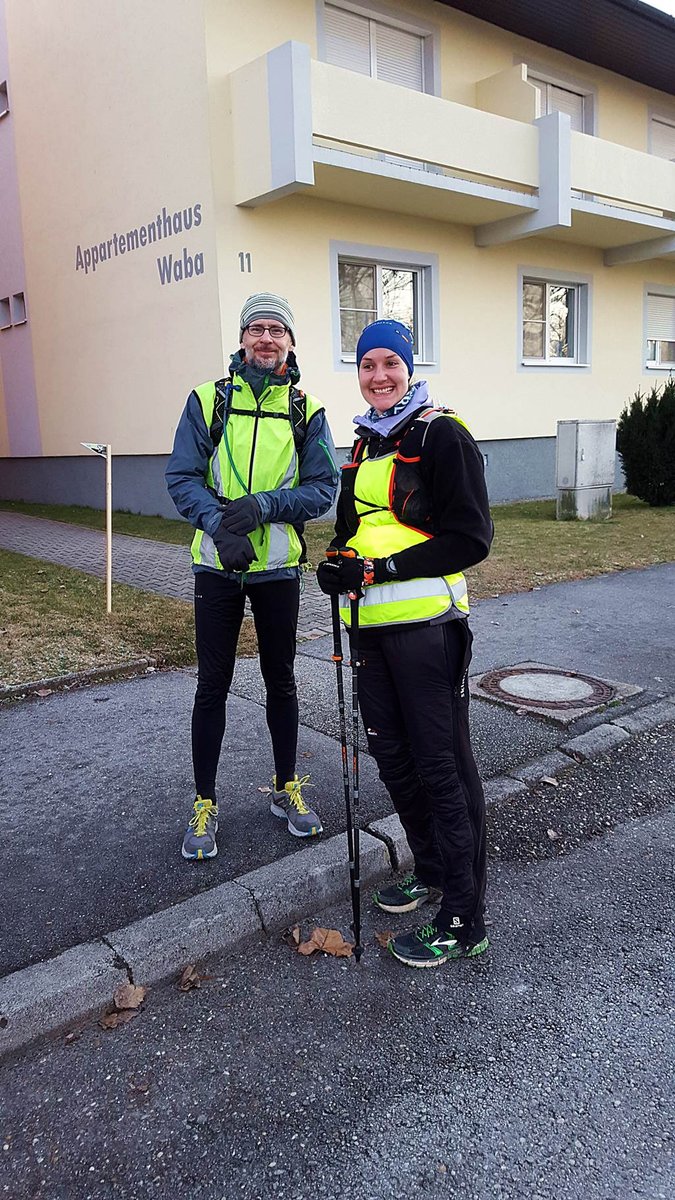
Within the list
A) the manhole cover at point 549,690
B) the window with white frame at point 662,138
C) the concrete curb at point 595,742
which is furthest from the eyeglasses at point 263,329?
the window with white frame at point 662,138

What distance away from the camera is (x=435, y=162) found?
12.8 meters

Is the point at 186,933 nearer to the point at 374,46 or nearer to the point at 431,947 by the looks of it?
the point at 431,947

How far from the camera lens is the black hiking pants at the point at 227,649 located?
3.42 metres

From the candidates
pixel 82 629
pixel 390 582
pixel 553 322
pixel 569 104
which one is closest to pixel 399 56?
pixel 569 104

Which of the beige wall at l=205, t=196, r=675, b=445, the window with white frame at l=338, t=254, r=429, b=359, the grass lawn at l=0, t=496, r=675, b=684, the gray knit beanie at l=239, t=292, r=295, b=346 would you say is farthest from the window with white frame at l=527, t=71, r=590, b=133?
the gray knit beanie at l=239, t=292, r=295, b=346

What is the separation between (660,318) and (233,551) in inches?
735

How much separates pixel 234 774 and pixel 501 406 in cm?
1278

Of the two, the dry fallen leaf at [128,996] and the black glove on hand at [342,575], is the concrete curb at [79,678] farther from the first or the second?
the black glove on hand at [342,575]

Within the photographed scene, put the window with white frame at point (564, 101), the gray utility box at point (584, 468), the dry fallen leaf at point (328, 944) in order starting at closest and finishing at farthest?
the dry fallen leaf at point (328, 944) < the gray utility box at point (584, 468) < the window with white frame at point (564, 101)

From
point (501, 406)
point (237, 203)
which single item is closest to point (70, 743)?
point (237, 203)

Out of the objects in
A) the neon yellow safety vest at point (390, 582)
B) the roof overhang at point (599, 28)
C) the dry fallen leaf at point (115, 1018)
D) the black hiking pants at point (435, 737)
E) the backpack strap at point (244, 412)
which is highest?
the roof overhang at point (599, 28)

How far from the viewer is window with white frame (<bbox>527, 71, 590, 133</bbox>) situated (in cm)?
1602

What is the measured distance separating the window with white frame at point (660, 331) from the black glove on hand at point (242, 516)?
17.7 m

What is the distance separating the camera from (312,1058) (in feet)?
8.11
